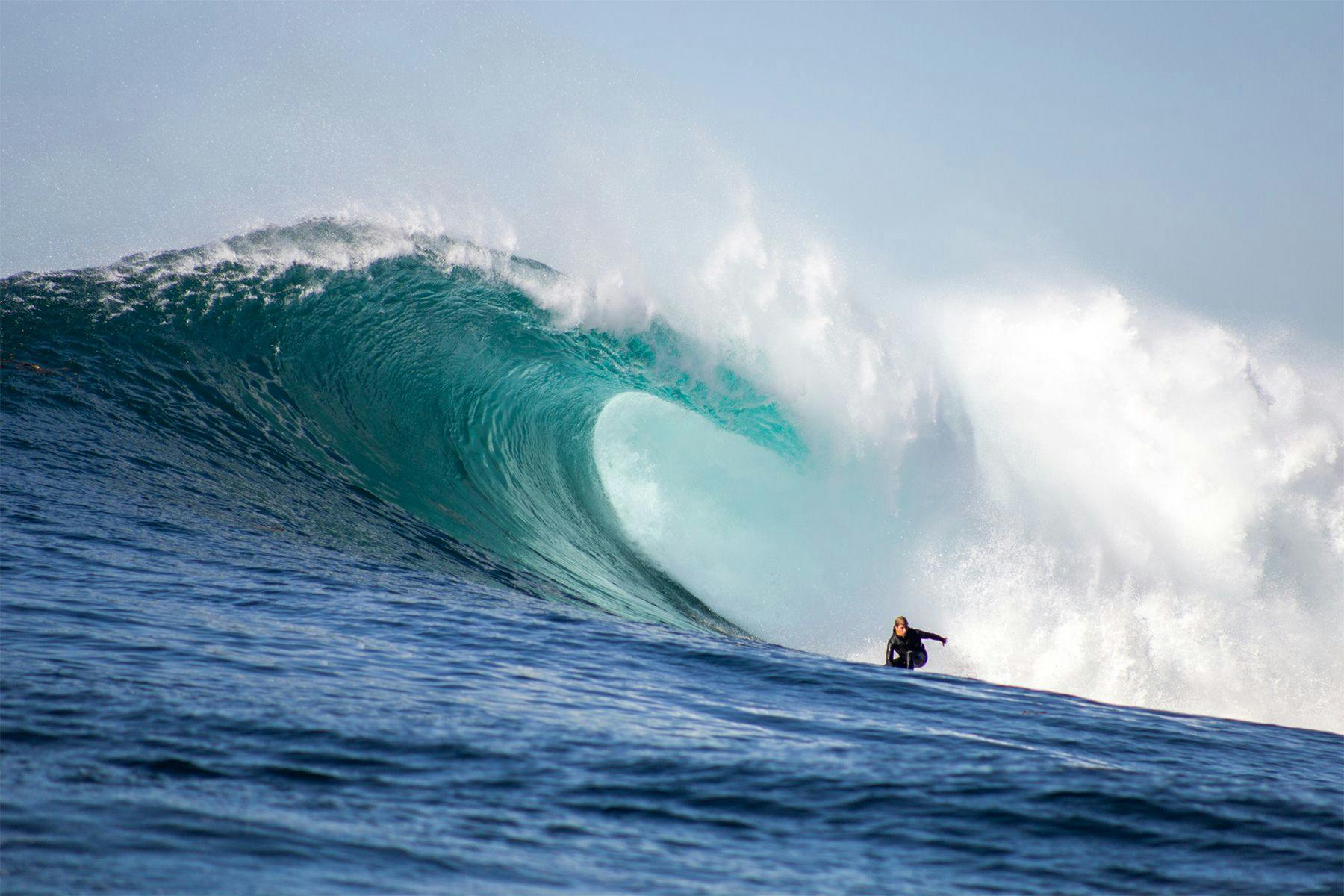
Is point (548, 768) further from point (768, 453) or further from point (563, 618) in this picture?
point (768, 453)

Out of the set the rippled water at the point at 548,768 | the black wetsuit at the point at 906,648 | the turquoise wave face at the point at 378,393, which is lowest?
the rippled water at the point at 548,768

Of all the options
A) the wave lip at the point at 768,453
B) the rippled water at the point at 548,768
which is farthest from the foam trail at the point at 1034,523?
the rippled water at the point at 548,768

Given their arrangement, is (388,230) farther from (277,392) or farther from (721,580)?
(721,580)

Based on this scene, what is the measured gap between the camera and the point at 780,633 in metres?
11.4

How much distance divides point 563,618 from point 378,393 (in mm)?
5399

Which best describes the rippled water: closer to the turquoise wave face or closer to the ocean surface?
the ocean surface

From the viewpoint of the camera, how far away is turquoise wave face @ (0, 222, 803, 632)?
26.7 ft

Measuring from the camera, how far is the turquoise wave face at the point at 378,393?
813 centimetres

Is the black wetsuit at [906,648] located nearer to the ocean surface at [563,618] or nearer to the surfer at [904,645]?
the surfer at [904,645]

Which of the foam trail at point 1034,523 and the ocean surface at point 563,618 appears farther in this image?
the foam trail at point 1034,523

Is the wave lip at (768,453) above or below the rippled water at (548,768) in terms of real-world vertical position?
above

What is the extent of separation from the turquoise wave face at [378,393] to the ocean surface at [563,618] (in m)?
0.05

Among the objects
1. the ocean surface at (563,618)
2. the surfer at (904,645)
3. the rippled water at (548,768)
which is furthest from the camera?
the surfer at (904,645)

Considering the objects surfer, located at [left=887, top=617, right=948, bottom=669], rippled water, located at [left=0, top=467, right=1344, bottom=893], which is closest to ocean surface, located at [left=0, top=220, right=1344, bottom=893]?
rippled water, located at [left=0, top=467, right=1344, bottom=893]
